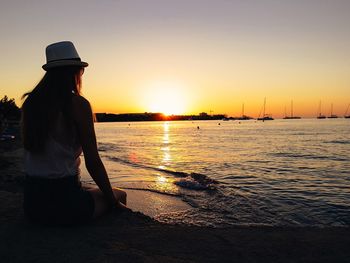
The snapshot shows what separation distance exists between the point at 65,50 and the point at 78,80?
1.03 ft

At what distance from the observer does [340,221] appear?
21.6 feet

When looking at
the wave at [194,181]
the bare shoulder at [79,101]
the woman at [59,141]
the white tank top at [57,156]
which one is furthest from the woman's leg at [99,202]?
the wave at [194,181]

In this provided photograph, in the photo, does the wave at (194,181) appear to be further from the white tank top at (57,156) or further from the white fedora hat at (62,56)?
the white fedora hat at (62,56)

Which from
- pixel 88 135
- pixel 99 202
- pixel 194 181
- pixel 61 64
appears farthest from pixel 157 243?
pixel 194 181

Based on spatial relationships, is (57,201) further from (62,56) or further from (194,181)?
Result: (194,181)

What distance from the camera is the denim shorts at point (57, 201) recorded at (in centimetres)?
334

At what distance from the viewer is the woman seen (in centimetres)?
316

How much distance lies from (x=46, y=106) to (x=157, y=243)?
67.6 inches

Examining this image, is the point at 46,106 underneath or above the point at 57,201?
above

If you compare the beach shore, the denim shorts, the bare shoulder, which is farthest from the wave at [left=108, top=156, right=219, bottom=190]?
the bare shoulder

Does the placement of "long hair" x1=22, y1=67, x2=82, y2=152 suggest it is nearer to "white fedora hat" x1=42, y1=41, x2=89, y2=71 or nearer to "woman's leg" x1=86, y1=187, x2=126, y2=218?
"white fedora hat" x1=42, y1=41, x2=89, y2=71

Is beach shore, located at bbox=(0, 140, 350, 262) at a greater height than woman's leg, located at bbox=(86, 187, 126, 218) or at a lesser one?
lesser

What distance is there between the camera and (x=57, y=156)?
10.8 feet

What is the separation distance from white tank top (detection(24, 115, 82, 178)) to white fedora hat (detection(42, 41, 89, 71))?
509mm
